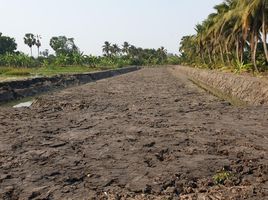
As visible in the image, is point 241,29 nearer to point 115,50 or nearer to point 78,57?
point 78,57

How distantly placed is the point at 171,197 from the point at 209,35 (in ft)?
159

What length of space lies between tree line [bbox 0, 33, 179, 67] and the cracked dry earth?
83.5 metres

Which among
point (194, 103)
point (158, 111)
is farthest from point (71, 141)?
point (194, 103)

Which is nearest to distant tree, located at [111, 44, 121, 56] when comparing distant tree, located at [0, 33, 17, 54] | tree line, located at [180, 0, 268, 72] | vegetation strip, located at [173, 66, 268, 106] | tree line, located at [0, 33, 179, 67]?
tree line, located at [0, 33, 179, 67]

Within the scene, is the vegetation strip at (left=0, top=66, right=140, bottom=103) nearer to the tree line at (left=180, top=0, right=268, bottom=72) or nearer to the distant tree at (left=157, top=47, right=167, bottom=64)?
the tree line at (left=180, top=0, right=268, bottom=72)

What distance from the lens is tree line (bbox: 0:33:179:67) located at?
9594 centimetres

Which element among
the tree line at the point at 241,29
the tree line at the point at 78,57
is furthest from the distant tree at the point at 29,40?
the tree line at the point at 241,29

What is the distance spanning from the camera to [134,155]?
8.53 metres

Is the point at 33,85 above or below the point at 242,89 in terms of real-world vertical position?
below

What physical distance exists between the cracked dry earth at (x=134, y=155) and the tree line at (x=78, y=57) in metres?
83.5

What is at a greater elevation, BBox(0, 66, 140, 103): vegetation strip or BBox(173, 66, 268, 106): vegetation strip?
BBox(173, 66, 268, 106): vegetation strip

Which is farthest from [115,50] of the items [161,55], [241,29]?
[241,29]

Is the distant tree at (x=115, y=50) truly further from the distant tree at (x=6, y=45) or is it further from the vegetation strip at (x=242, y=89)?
the vegetation strip at (x=242, y=89)

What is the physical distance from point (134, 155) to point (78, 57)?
94729 mm
